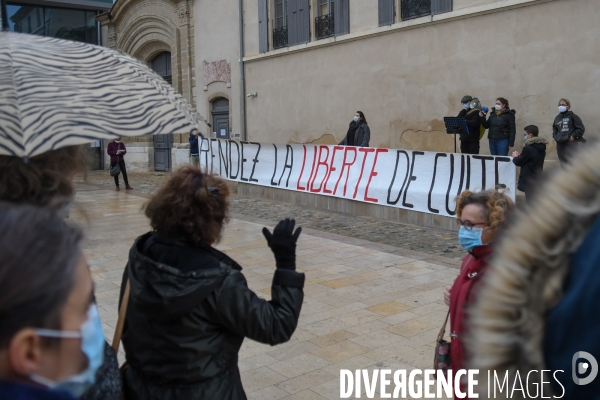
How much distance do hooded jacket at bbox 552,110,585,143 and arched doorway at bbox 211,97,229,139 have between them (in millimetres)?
12855

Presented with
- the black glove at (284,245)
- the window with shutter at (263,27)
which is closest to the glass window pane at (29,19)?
the window with shutter at (263,27)

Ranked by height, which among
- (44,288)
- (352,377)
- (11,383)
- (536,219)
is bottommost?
(352,377)

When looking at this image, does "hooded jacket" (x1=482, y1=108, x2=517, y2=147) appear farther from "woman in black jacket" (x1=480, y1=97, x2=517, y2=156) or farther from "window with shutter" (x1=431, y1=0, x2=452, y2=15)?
"window with shutter" (x1=431, y1=0, x2=452, y2=15)

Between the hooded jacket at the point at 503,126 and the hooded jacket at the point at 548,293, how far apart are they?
1196 centimetres

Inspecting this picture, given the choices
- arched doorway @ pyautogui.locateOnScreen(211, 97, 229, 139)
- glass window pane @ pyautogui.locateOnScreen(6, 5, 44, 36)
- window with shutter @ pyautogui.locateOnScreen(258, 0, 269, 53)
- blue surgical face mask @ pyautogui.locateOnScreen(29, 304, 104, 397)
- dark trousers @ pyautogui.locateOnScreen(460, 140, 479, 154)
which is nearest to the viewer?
blue surgical face mask @ pyautogui.locateOnScreen(29, 304, 104, 397)

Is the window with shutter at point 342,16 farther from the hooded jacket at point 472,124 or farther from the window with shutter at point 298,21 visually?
the hooded jacket at point 472,124

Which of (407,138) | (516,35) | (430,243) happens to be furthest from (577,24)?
(430,243)

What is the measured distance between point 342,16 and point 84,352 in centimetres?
1654

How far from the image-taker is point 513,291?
89cm

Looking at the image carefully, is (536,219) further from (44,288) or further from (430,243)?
(430,243)

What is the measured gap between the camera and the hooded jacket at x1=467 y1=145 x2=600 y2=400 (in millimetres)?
806

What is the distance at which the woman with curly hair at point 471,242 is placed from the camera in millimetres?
2701

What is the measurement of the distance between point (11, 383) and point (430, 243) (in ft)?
27.4

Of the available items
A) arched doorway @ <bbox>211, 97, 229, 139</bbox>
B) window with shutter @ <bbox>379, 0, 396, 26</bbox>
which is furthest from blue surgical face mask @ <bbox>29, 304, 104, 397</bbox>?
arched doorway @ <bbox>211, 97, 229, 139</bbox>
